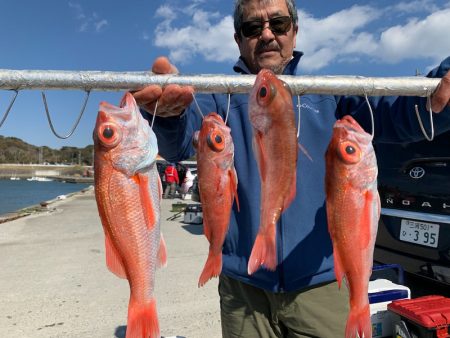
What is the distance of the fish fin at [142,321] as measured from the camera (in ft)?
5.69

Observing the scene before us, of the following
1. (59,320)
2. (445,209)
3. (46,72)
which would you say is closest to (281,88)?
(46,72)

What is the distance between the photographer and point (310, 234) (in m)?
2.52

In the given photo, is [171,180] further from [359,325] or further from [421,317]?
[359,325]

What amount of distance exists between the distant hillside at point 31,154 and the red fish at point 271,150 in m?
139

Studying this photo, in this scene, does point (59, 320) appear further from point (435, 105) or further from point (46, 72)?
point (435, 105)

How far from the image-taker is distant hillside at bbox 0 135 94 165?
139 meters

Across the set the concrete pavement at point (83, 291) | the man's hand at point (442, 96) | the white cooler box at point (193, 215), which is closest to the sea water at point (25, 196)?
the white cooler box at point (193, 215)

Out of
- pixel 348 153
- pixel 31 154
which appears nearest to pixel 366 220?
pixel 348 153

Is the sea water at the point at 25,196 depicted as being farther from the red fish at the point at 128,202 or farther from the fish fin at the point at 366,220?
the fish fin at the point at 366,220

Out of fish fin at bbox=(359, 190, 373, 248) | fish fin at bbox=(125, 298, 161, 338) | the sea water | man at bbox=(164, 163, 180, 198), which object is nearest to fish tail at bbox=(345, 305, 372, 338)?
fish fin at bbox=(359, 190, 373, 248)

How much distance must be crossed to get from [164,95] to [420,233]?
2.73m

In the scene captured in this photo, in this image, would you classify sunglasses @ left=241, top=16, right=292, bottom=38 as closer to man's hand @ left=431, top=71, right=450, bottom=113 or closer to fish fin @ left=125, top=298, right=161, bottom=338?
man's hand @ left=431, top=71, right=450, bottom=113

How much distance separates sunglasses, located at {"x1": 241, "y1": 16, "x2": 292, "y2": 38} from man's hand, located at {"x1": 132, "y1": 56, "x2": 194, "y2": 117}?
0.73 m

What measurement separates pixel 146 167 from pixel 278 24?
1.33m
